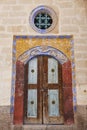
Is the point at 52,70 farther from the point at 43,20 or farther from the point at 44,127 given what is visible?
the point at 44,127

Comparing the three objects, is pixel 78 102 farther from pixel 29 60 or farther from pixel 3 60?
pixel 3 60

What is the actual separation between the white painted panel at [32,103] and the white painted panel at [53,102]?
40 cm

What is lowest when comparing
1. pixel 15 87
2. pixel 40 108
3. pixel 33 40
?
pixel 40 108

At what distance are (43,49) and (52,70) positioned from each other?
67 centimetres

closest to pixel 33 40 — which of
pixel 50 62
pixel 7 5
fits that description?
pixel 50 62

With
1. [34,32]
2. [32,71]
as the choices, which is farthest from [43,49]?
[32,71]

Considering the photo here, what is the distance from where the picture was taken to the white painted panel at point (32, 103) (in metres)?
7.77

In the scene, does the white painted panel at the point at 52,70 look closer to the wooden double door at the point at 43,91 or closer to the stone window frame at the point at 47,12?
the wooden double door at the point at 43,91

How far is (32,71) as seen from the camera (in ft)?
26.5

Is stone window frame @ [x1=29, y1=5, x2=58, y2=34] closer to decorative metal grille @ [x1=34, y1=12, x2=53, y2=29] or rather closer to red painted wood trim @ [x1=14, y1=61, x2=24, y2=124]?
decorative metal grille @ [x1=34, y1=12, x2=53, y2=29]

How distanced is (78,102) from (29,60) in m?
1.86

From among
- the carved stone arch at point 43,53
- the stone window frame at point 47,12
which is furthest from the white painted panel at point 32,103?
the stone window frame at point 47,12

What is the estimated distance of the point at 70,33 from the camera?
26.8ft

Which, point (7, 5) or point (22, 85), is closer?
point (22, 85)
